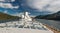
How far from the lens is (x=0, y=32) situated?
17641 millimetres

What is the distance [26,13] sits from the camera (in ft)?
154

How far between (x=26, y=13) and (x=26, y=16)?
1029mm

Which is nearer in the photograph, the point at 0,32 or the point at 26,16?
→ the point at 0,32

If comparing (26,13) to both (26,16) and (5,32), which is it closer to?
(26,16)

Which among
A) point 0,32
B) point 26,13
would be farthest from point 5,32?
point 26,13

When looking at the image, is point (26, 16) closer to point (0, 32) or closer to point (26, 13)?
point (26, 13)

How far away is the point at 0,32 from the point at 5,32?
25.6 inches

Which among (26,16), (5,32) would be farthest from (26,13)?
(5,32)

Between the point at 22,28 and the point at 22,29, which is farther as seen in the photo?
the point at 22,28

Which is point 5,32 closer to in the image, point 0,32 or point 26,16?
point 0,32

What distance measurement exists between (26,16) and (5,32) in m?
29.2

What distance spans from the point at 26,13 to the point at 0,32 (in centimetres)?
2945

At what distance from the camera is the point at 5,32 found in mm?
17906

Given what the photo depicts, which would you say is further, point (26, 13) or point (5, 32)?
point (26, 13)
